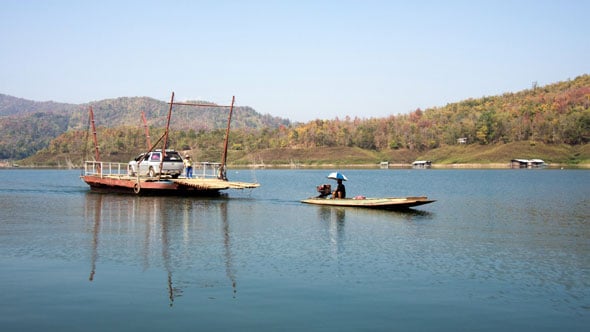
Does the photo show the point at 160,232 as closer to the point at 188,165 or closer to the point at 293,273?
the point at 293,273

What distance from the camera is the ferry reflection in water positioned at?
24.3 meters

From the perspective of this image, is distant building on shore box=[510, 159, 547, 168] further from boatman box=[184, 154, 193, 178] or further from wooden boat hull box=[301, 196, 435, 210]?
wooden boat hull box=[301, 196, 435, 210]

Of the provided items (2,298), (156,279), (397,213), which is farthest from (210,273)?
(397,213)

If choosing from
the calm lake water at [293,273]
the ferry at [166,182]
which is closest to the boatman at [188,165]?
the ferry at [166,182]

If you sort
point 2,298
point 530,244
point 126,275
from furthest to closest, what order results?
point 530,244 → point 126,275 → point 2,298

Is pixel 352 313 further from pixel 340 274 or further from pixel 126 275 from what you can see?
pixel 126 275

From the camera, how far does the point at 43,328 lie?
15.7m

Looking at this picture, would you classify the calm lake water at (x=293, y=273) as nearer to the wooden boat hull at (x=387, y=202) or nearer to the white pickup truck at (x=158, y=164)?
the wooden boat hull at (x=387, y=202)

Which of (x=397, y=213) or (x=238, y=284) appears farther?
(x=397, y=213)

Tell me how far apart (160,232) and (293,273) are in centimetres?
→ 1309

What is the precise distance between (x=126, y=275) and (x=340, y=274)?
749cm

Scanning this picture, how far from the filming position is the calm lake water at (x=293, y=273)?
16609 mm

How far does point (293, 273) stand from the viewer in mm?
22266

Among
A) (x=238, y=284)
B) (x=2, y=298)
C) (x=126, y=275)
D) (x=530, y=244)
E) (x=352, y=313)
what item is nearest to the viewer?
(x=352, y=313)
